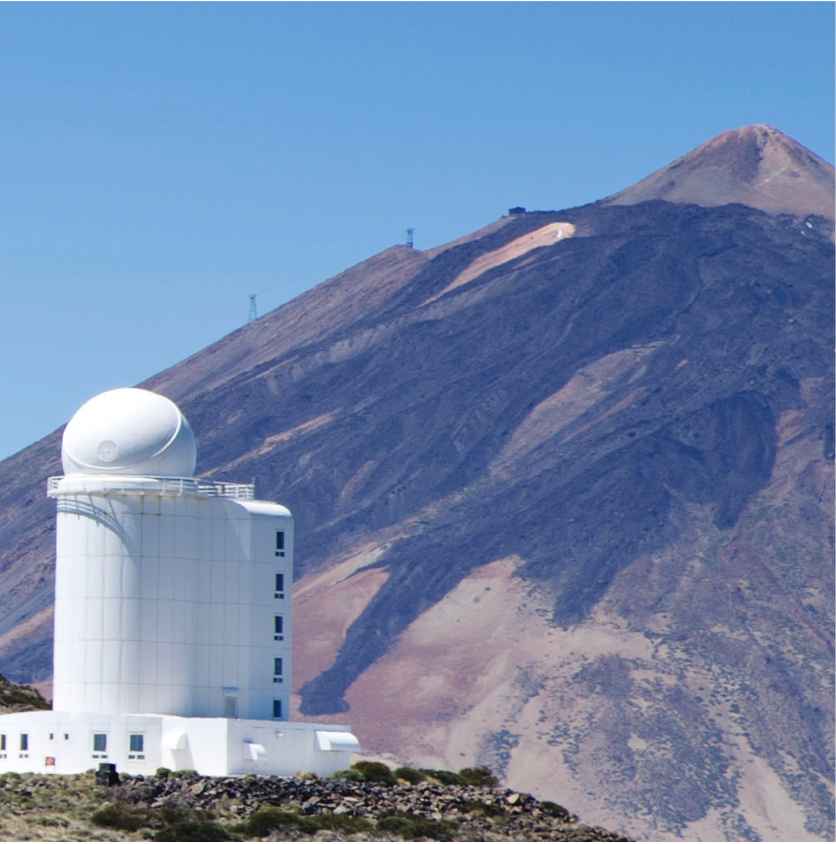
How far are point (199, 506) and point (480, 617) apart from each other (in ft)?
369

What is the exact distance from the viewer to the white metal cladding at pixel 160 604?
4934cm

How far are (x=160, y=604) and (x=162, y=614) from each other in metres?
0.23

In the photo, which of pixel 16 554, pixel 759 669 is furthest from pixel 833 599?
pixel 16 554

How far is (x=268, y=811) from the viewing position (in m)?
40.0

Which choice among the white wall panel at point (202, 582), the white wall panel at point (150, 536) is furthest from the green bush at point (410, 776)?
the white wall panel at point (150, 536)

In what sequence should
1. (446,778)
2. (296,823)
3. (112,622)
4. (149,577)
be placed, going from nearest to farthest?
(296,823)
(446,778)
(112,622)
(149,577)

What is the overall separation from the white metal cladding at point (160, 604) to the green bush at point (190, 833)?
1139 cm

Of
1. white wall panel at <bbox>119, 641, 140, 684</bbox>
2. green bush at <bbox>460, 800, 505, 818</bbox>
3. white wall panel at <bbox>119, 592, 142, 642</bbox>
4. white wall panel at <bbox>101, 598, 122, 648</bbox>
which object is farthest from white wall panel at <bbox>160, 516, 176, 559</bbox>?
green bush at <bbox>460, 800, 505, 818</bbox>

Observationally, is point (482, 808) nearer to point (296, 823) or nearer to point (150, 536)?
point (296, 823)

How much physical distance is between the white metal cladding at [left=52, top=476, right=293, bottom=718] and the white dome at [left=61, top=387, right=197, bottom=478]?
2.17 feet

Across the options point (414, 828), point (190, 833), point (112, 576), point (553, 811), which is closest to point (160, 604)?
point (112, 576)

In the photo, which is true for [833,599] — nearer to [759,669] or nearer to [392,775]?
[759,669]

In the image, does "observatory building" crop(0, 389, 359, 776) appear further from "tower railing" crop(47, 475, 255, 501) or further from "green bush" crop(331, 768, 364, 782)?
"green bush" crop(331, 768, 364, 782)

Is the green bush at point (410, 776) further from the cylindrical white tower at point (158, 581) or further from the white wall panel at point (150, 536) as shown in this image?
the white wall panel at point (150, 536)
